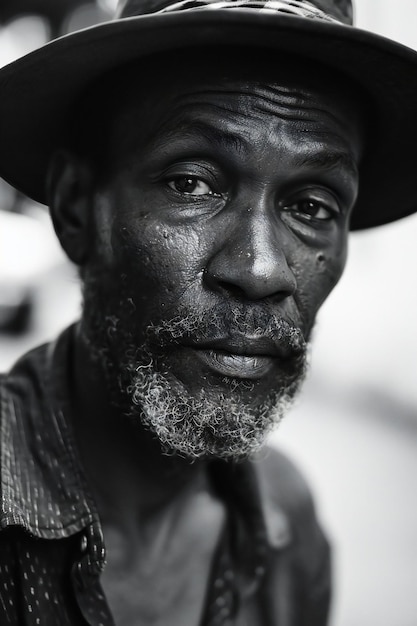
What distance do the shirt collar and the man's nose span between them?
0.63 m

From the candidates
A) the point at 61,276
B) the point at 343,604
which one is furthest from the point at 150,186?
the point at 61,276

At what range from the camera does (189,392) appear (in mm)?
1950

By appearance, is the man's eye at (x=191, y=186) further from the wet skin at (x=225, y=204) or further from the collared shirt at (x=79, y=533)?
the collared shirt at (x=79, y=533)

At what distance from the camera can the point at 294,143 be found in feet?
6.34

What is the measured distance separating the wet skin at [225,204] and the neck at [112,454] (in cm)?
33

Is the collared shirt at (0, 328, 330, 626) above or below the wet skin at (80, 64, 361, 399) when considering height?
below

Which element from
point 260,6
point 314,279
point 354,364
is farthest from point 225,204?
point 354,364

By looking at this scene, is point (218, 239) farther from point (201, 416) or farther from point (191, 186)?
point (201, 416)

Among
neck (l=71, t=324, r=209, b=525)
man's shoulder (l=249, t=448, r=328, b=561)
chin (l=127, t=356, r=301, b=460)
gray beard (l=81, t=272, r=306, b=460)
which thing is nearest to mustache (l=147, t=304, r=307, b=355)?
gray beard (l=81, t=272, r=306, b=460)

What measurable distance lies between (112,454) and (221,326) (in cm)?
62

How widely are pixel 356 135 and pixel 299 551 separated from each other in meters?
1.34

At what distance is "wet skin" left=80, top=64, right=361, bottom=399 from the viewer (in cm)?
190

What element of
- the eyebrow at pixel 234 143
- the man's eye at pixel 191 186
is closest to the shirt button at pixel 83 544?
the man's eye at pixel 191 186

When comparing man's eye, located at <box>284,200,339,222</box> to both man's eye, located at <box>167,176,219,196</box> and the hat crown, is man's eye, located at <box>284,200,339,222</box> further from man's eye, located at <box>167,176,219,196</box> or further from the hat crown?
the hat crown
